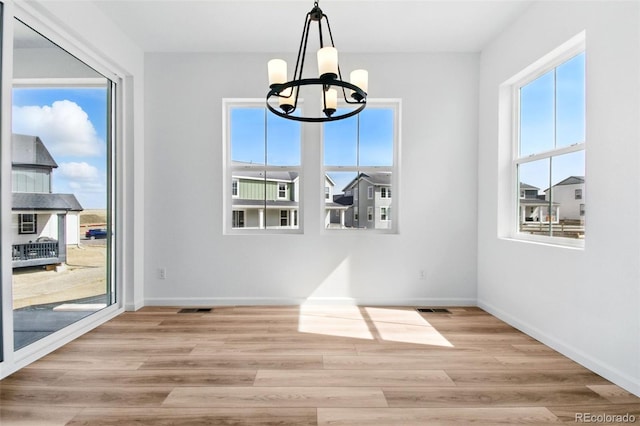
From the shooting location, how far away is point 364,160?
378 cm

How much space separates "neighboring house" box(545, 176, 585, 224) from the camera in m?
2.43

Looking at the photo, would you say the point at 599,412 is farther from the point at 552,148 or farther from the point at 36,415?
the point at 36,415

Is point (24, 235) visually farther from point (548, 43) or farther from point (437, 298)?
point (548, 43)

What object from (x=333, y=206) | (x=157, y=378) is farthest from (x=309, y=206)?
(x=157, y=378)

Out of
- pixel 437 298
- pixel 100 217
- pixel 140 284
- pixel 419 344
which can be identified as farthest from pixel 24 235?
pixel 437 298

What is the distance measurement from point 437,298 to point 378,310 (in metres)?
0.74

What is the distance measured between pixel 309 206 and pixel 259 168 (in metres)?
0.75

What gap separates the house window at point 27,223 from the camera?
2.27 m

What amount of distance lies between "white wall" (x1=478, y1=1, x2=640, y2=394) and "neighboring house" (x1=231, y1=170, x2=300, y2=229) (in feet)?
7.81

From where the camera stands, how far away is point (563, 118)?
258cm

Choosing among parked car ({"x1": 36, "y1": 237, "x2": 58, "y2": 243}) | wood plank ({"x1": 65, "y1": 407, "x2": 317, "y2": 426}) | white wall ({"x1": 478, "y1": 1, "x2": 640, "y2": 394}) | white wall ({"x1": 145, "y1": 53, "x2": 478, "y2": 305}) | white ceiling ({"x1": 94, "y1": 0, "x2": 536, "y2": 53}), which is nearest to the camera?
wood plank ({"x1": 65, "y1": 407, "x2": 317, "y2": 426})

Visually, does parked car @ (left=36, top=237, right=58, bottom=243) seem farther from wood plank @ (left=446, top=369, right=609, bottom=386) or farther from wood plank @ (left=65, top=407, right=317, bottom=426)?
wood plank @ (left=446, top=369, right=609, bottom=386)

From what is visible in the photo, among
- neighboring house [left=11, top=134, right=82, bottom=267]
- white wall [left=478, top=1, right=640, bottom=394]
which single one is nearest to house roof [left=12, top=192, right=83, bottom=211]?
neighboring house [left=11, top=134, right=82, bottom=267]

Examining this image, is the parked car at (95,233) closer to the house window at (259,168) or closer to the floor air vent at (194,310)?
the floor air vent at (194,310)
